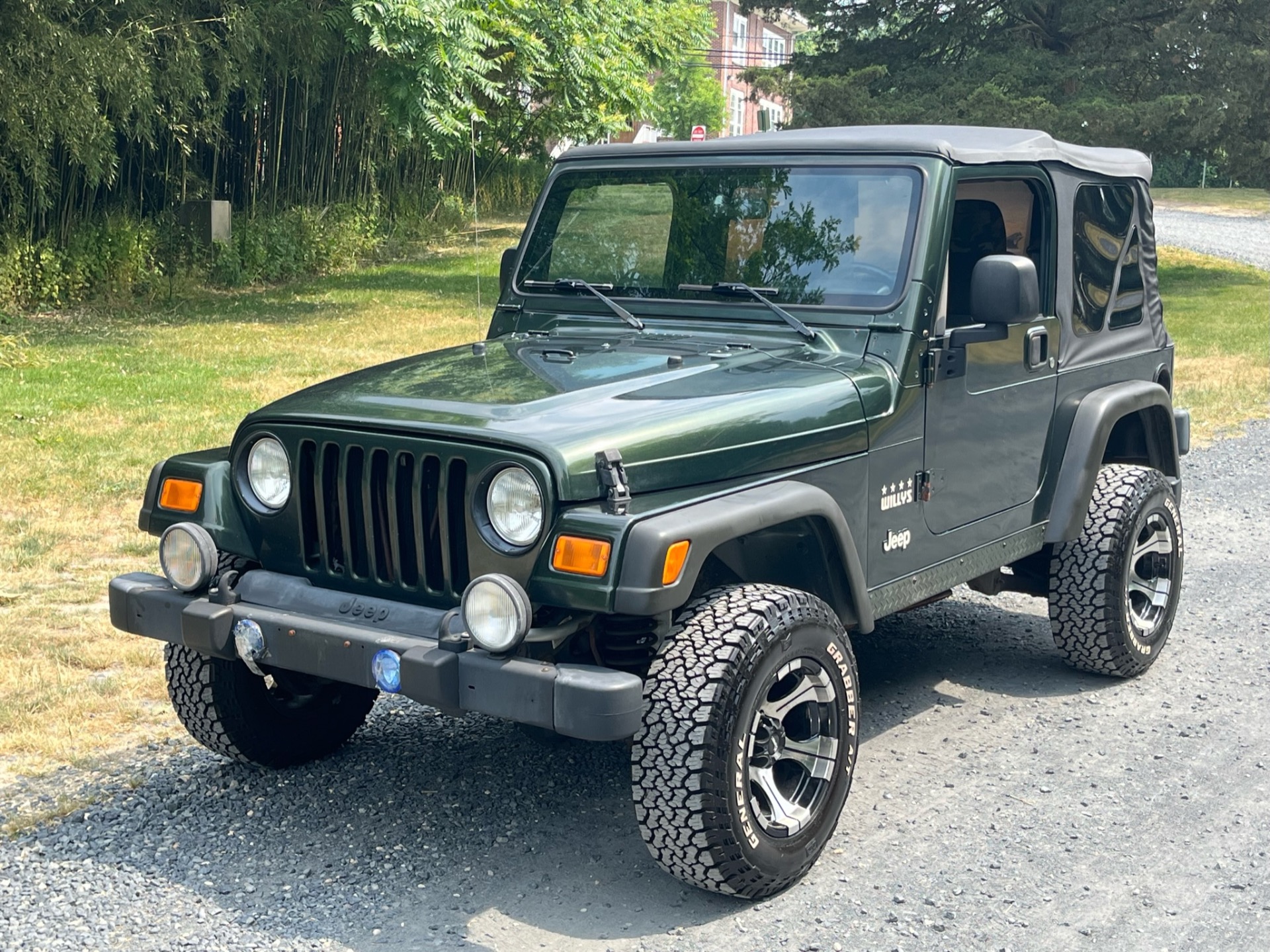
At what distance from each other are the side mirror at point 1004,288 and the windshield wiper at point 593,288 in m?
1.06

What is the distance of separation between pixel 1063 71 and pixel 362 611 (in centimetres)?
1883

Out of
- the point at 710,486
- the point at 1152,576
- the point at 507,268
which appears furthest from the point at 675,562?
the point at 1152,576

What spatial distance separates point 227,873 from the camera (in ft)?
12.8

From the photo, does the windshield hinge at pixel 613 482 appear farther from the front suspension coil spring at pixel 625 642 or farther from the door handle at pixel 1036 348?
the door handle at pixel 1036 348

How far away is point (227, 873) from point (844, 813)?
1740 mm

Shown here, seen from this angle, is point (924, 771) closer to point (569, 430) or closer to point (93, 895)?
point (569, 430)

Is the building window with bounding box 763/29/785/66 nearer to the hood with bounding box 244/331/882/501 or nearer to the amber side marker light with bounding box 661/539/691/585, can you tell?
the hood with bounding box 244/331/882/501

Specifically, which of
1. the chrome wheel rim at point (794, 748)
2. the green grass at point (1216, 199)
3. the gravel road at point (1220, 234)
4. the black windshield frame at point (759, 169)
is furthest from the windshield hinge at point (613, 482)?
the green grass at point (1216, 199)

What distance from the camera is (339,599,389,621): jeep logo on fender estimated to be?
Answer: 378 cm

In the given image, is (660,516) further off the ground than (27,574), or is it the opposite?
(660,516)

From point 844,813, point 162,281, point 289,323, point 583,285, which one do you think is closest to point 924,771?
point 844,813

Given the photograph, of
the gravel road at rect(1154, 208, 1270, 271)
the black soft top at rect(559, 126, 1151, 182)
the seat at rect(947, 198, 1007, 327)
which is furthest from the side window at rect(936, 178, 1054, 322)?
the gravel road at rect(1154, 208, 1270, 271)

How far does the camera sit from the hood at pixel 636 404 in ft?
12.1

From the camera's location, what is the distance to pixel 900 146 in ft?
15.1
